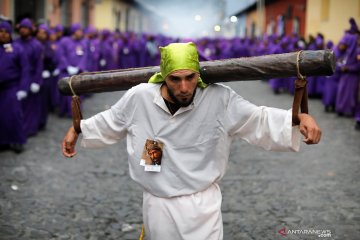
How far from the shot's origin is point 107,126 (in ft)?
11.6

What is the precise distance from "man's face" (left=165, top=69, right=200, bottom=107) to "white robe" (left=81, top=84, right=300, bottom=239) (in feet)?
0.26

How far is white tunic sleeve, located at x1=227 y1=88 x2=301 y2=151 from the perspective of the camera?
3.10m

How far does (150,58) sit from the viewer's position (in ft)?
75.9

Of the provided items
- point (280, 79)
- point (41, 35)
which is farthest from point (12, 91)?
point (280, 79)

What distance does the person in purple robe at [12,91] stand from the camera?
28.0ft

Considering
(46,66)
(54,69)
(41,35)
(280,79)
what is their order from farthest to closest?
(280,79), (54,69), (46,66), (41,35)

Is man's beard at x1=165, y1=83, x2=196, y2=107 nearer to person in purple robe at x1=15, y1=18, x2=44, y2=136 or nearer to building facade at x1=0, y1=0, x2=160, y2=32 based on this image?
person in purple robe at x1=15, y1=18, x2=44, y2=136

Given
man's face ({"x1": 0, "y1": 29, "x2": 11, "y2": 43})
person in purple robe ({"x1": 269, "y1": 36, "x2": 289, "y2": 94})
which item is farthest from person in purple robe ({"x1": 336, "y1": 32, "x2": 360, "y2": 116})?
man's face ({"x1": 0, "y1": 29, "x2": 11, "y2": 43})

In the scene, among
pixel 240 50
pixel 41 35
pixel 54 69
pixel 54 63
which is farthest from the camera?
pixel 240 50

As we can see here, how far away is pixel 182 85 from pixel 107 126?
2.30ft

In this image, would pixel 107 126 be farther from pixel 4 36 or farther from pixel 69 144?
pixel 4 36

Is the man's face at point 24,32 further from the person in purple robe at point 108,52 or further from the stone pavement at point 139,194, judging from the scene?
the person in purple robe at point 108,52

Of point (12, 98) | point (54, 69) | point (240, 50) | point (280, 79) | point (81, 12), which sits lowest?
point (280, 79)

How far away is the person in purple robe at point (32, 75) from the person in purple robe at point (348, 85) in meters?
6.37
